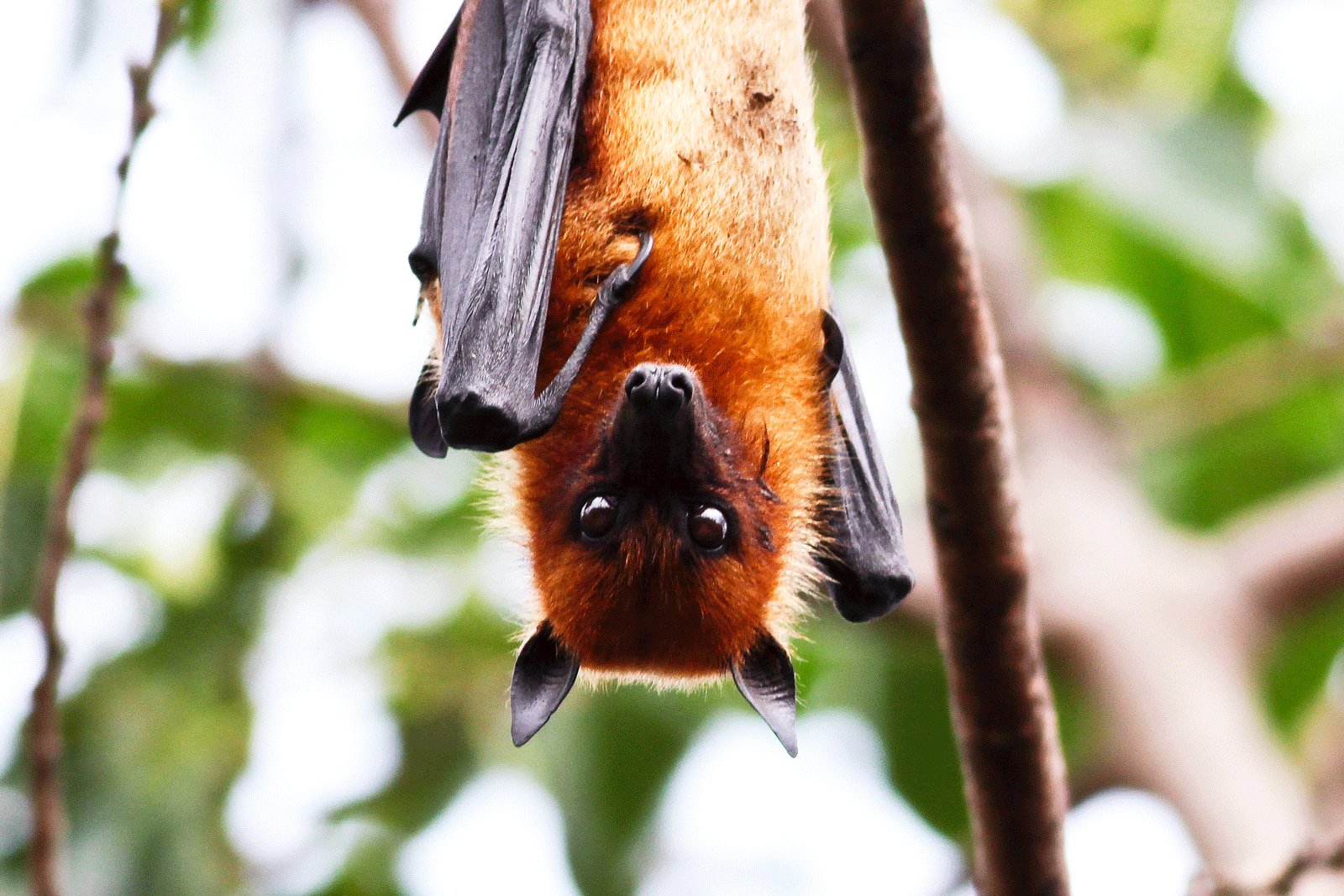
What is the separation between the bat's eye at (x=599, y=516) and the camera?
3658 mm

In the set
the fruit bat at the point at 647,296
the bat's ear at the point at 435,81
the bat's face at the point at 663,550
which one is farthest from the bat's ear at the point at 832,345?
the bat's ear at the point at 435,81

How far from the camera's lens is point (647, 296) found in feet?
11.9

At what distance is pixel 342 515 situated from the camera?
23.5 feet

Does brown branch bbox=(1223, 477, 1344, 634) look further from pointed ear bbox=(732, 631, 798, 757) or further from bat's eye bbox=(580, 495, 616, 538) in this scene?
bat's eye bbox=(580, 495, 616, 538)

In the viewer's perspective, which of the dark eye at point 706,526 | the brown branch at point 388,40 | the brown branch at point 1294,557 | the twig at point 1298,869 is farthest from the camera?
the brown branch at point 388,40

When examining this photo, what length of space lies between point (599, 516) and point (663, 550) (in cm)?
18

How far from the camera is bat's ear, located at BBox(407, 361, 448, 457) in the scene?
4.09m

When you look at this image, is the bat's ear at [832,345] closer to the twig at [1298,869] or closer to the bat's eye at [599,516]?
the bat's eye at [599,516]

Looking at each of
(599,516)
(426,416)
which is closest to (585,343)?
(599,516)

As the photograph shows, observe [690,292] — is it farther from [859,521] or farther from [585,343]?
[859,521]

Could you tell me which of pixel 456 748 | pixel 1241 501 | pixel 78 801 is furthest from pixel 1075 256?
pixel 78 801

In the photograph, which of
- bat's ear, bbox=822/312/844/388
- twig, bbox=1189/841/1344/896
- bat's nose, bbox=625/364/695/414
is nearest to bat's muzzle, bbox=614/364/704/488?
bat's nose, bbox=625/364/695/414

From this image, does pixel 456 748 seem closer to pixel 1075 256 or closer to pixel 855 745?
pixel 855 745

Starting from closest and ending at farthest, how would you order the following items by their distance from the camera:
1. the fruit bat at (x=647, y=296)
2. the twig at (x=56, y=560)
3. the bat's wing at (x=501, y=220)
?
the bat's wing at (x=501, y=220)
the fruit bat at (x=647, y=296)
the twig at (x=56, y=560)
